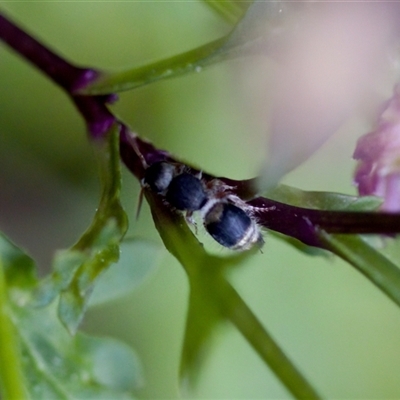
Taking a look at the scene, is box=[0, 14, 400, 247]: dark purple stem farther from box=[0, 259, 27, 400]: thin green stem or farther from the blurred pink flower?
box=[0, 259, 27, 400]: thin green stem

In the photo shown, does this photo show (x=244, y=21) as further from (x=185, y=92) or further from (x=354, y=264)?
(x=185, y=92)

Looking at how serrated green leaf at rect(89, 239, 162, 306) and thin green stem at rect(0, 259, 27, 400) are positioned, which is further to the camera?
serrated green leaf at rect(89, 239, 162, 306)

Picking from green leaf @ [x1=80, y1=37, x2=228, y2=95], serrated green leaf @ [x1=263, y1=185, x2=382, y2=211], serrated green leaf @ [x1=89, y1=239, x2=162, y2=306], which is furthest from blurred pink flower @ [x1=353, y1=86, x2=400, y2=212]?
serrated green leaf @ [x1=89, y1=239, x2=162, y2=306]

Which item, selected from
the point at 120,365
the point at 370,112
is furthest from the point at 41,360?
the point at 370,112

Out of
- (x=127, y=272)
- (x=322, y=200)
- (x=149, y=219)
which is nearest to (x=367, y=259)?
(x=322, y=200)

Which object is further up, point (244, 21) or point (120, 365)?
point (244, 21)

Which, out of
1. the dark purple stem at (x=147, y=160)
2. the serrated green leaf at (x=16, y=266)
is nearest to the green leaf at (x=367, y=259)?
the dark purple stem at (x=147, y=160)
